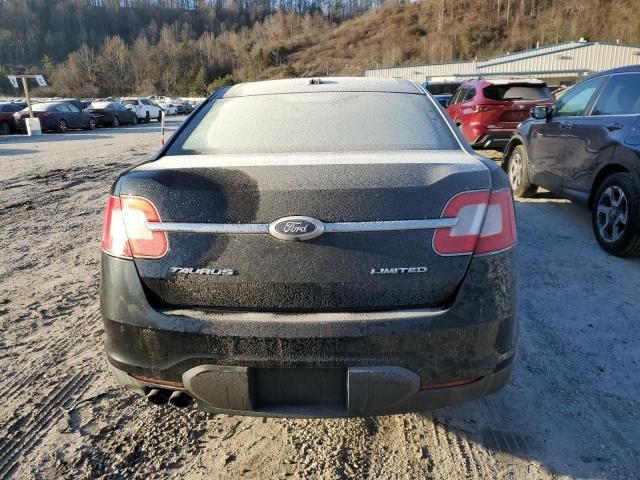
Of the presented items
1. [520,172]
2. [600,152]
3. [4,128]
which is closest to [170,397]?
[600,152]

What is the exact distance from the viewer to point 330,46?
343 ft

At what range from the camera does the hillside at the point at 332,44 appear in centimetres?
8038

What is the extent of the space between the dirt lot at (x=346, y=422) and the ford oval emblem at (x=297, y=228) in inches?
41.7

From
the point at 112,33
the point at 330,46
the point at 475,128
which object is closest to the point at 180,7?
the point at 112,33

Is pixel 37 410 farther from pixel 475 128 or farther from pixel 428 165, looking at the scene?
pixel 475 128

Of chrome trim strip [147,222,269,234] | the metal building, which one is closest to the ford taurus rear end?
chrome trim strip [147,222,269,234]

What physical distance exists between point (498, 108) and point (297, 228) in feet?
28.7

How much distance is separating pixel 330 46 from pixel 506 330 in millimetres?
111107

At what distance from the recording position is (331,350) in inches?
69.0

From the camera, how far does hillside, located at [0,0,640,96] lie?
3164 inches

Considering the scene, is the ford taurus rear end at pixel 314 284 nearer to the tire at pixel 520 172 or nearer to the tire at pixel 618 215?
the tire at pixel 618 215

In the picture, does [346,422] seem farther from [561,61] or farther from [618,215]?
[561,61]

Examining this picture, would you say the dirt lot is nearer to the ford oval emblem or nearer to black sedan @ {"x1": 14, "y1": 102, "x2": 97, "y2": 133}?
the ford oval emblem

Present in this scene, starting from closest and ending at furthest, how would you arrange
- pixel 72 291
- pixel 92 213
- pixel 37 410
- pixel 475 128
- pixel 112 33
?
pixel 37 410 → pixel 72 291 → pixel 92 213 → pixel 475 128 → pixel 112 33
